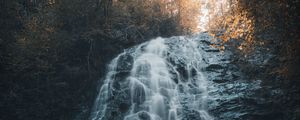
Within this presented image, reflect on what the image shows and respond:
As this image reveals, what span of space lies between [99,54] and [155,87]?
187 inches

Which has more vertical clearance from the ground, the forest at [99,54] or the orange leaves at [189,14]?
the orange leaves at [189,14]

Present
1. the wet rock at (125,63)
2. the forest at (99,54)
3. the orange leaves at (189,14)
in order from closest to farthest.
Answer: the forest at (99,54)
the wet rock at (125,63)
the orange leaves at (189,14)

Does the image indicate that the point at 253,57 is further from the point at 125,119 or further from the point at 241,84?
the point at 125,119

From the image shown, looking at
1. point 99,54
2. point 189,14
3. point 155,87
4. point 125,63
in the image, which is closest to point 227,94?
point 155,87

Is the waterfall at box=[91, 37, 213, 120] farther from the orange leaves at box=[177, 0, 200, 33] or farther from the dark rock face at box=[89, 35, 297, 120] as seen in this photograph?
the orange leaves at box=[177, 0, 200, 33]

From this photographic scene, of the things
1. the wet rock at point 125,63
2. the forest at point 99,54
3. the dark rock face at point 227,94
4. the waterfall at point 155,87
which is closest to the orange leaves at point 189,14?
the forest at point 99,54

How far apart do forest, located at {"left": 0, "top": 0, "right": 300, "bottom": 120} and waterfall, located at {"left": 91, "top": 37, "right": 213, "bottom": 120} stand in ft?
0.62

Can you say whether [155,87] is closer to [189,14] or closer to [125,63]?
[125,63]

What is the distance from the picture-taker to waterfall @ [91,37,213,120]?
13.2m

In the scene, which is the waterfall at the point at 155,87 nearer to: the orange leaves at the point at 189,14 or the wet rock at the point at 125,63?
the wet rock at the point at 125,63

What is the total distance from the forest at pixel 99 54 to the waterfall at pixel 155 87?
189 mm

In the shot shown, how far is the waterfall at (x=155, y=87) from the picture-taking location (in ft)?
43.2

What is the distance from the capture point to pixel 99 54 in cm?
1781

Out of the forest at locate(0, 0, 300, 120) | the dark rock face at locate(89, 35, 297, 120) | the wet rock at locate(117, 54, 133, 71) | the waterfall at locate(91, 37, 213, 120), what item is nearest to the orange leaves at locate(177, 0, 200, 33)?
the forest at locate(0, 0, 300, 120)
